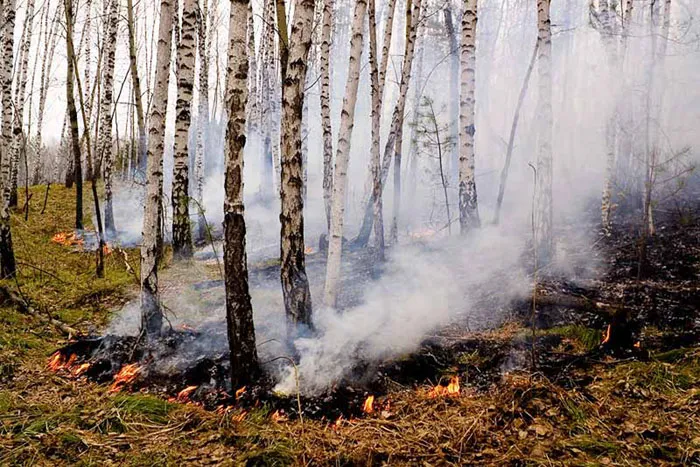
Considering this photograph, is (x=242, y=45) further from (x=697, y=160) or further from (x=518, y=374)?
(x=697, y=160)

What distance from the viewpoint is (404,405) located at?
160 inches

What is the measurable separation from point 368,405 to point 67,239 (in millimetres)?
10477

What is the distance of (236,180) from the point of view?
407 cm

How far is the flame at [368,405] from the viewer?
159 inches

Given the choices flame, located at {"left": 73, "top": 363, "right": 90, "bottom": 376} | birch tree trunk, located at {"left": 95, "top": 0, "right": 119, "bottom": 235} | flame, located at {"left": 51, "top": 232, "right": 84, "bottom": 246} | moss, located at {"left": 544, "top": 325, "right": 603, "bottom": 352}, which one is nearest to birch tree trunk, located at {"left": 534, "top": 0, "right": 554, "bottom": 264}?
moss, located at {"left": 544, "top": 325, "right": 603, "bottom": 352}

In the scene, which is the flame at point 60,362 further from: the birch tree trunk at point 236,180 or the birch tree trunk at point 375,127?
the birch tree trunk at point 375,127

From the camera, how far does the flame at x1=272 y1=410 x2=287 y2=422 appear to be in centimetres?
382

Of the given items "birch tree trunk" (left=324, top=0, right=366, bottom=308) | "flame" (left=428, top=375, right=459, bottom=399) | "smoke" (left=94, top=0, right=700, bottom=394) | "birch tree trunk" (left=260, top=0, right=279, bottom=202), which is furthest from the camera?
"birch tree trunk" (left=260, top=0, right=279, bottom=202)

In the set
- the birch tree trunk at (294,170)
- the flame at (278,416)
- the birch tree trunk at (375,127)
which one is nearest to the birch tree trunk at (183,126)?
the birch tree trunk at (294,170)

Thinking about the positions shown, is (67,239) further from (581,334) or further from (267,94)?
(581,334)

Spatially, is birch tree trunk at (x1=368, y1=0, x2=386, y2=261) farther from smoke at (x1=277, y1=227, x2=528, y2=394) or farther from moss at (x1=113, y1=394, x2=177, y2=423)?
moss at (x1=113, y1=394, x2=177, y2=423)

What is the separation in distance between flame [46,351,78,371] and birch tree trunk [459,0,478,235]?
758 cm

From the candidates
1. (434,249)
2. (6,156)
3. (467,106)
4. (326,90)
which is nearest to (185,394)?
(6,156)

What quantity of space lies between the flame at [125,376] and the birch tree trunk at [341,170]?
2594mm
